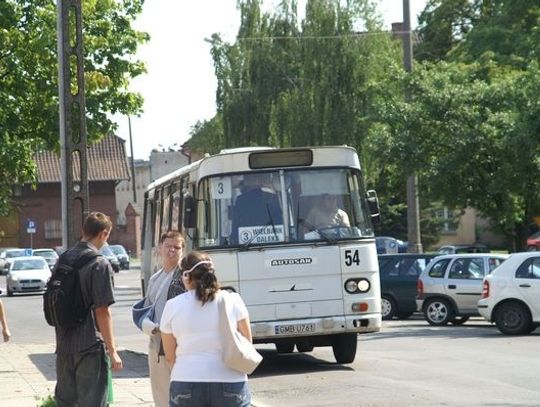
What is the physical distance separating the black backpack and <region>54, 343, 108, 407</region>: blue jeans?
257 millimetres

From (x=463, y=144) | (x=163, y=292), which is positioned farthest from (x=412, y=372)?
(x=463, y=144)

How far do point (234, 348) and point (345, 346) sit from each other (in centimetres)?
1071

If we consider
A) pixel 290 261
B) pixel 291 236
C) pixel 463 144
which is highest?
pixel 463 144

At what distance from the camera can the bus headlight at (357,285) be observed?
55.3 feet

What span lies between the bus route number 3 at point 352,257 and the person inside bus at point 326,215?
38cm

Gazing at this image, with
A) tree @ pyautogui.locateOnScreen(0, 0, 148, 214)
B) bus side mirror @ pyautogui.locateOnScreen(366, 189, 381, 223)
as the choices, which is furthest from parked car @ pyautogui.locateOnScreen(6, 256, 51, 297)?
bus side mirror @ pyautogui.locateOnScreen(366, 189, 381, 223)

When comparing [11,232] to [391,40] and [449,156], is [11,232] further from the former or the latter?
[449,156]

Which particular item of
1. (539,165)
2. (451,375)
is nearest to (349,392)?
(451,375)

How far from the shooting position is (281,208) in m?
16.9

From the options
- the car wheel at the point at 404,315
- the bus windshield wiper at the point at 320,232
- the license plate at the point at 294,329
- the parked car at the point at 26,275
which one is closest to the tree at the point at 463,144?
the car wheel at the point at 404,315

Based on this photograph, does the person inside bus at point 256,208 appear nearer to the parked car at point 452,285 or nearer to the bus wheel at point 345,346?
the bus wheel at point 345,346

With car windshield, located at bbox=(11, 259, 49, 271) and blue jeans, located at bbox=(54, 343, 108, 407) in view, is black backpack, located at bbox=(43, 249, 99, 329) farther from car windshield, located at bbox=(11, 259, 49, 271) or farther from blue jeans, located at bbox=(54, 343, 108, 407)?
car windshield, located at bbox=(11, 259, 49, 271)

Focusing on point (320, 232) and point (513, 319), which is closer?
point (320, 232)

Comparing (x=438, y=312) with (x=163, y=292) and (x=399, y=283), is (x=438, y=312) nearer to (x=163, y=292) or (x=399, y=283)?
(x=399, y=283)
